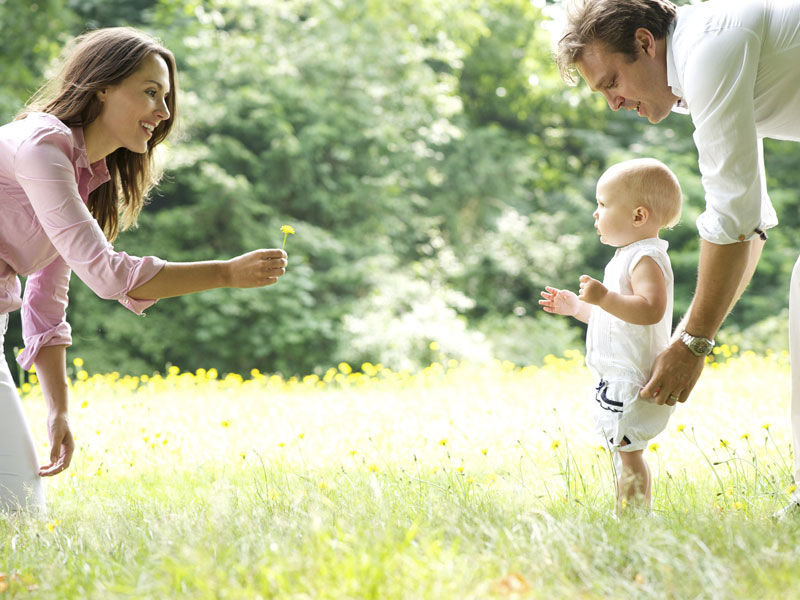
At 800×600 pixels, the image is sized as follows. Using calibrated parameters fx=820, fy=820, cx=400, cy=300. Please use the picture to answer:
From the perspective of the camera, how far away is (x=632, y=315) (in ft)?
9.28

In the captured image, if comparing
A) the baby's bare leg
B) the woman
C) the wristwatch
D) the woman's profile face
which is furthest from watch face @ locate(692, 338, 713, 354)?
the woman's profile face

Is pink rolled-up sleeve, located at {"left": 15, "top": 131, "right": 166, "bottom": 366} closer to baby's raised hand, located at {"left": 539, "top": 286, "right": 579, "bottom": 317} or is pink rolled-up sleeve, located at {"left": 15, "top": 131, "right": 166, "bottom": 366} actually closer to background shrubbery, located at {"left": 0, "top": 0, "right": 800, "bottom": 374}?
baby's raised hand, located at {"left": 539, "top": 286, "right": 579, "bottom": 317}

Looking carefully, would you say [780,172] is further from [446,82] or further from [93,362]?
[93,362]

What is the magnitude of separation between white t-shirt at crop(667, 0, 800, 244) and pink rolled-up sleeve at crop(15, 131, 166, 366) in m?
1.80

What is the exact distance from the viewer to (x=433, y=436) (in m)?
4.47

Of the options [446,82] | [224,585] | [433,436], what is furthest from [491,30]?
[224,585]

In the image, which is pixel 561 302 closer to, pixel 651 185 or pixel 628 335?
pixel 628 335

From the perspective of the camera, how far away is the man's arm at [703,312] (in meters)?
2.61

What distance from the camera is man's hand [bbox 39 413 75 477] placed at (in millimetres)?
3248

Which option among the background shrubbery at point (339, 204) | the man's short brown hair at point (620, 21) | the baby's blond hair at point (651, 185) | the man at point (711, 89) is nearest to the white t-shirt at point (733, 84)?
the man at point (711, 89)

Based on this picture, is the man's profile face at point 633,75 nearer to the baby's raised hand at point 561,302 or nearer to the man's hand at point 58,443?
the baby's raised hand at point 561,302

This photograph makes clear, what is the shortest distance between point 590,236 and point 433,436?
11.5 m

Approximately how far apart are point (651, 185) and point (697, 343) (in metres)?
0.64

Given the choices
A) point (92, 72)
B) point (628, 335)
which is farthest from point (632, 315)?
point (92, 72)
